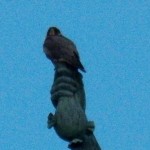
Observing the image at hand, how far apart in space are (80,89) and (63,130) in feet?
1.53

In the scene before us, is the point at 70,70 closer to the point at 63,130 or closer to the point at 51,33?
the point at 63,130

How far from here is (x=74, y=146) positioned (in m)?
4.33

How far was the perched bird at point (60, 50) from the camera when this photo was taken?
219 inches

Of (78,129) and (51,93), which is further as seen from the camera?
(51,93)

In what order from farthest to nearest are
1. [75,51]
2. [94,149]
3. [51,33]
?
1. [51,33]
2. [75,51]
3. [94,149]

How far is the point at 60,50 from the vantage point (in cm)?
685

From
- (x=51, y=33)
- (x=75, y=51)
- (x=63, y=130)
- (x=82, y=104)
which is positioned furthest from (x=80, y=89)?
(x=51, y=33)

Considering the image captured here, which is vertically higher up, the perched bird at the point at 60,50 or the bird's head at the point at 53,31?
the bird's head at the point at 53,31

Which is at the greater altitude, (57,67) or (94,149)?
(57,67)

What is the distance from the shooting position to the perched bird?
5.57 m

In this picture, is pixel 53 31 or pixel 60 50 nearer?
pixel 60 50

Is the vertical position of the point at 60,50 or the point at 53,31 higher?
the point at 53,31

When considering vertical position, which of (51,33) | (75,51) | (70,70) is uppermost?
(51,33)

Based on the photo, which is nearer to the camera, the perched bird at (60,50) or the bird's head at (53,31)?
the perched bird at (60,50)
